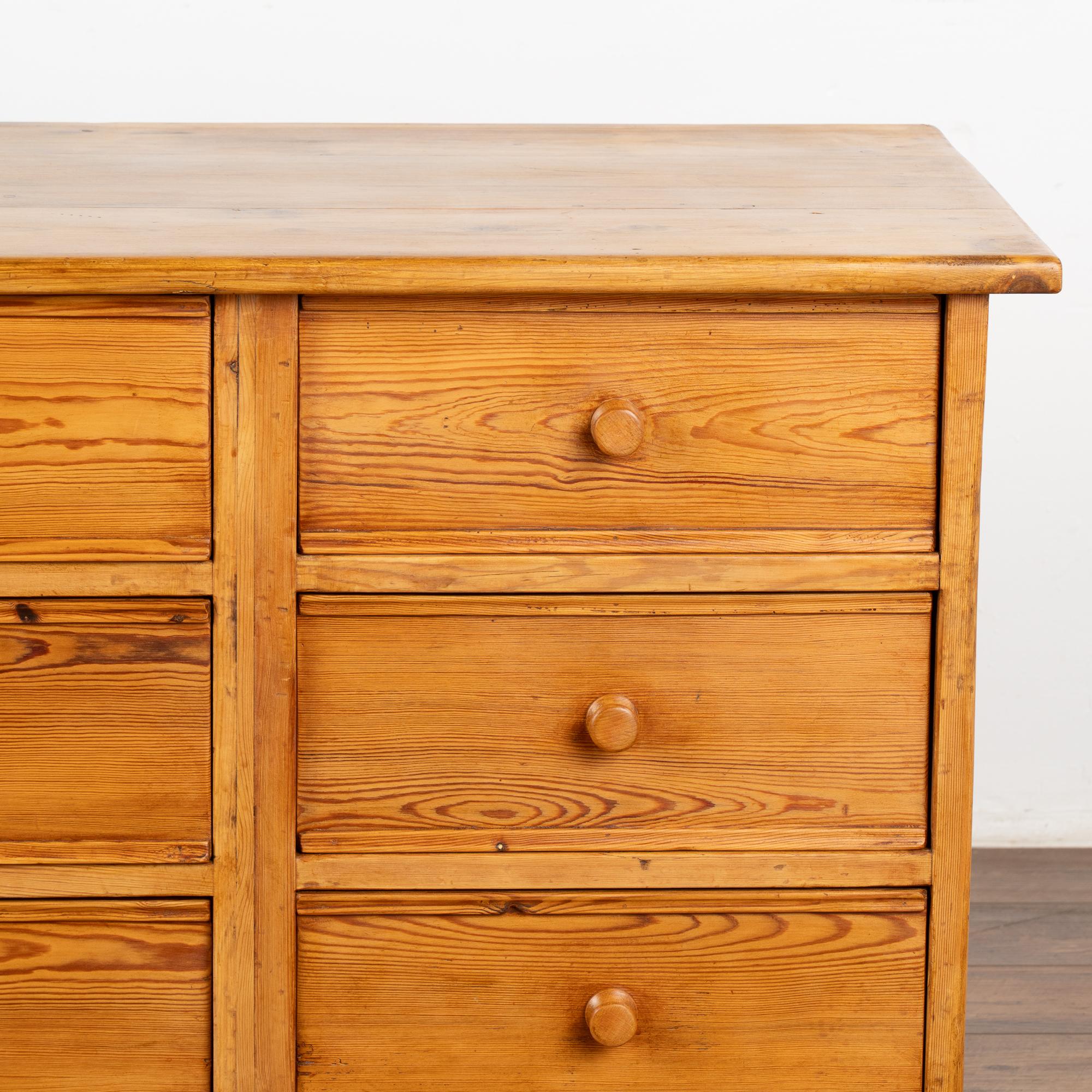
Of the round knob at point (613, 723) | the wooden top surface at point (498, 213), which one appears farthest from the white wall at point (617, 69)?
the round knob at point (613, 723)

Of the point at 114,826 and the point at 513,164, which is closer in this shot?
the point at 114,826

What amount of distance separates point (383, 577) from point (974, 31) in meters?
1.17

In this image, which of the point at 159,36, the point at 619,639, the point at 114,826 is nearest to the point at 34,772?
the point at 114,826

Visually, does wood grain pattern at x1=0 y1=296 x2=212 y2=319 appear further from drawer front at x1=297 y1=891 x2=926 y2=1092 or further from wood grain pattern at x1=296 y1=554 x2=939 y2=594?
drawer front at x1=297 y1=891 x2=926 y2=1092

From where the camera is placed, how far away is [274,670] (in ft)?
3.42

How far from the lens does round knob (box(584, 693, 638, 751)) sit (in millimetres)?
1049

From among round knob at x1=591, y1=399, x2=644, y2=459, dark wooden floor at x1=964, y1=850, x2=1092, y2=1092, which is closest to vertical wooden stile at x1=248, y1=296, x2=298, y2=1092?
round knob at x1=591, y1=399, x2=644, y2=459

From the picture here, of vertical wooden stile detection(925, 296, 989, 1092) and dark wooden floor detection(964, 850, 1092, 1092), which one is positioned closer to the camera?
vertical wooden stile detection(925, 296, 989, 1092)

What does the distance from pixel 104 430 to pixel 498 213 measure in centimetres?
33

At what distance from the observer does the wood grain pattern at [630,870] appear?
1078mm

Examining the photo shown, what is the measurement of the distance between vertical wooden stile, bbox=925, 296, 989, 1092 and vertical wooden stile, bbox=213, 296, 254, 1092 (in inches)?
19.3

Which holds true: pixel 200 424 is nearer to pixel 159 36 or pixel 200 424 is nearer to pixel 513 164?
pixel 513 164

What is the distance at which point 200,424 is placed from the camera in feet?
3.31

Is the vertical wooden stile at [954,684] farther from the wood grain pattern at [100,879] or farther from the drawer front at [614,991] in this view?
the wood grain pattern at [100,879]
